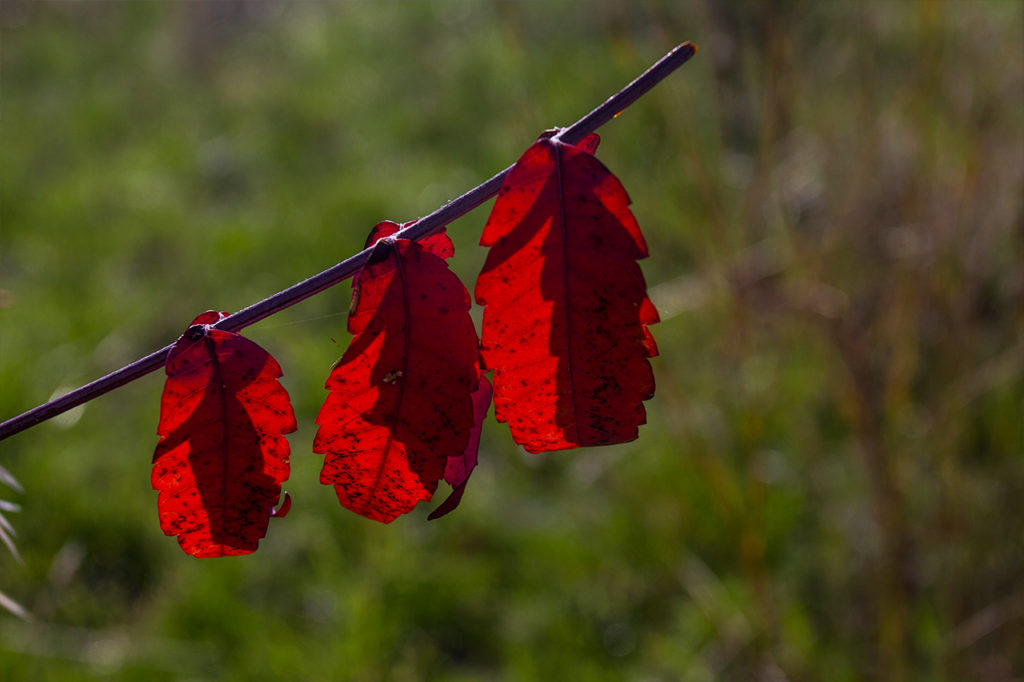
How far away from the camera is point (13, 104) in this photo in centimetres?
388

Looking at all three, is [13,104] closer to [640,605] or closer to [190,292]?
[190,292]

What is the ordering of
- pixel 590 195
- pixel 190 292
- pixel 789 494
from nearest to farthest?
1. pixel 590 195
2. pixel 789 494
3. pixel 190 292

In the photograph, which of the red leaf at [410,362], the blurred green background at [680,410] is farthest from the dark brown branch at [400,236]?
the blurred green background at [680,410]

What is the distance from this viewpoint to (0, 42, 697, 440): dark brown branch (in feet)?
1.33

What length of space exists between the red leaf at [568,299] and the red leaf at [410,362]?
0.6 inches

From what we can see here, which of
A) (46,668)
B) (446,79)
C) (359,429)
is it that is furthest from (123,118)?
(359,429)

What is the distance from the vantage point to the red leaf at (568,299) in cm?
42

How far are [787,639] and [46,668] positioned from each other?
1322 millimetres

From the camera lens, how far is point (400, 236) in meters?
0.43

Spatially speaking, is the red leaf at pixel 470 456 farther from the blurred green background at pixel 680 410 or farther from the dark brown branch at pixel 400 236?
the blurred green background at pixel 680 410

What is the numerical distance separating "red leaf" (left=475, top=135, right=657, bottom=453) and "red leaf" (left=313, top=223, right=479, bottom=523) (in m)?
0.02

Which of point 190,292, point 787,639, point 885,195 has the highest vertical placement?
point 190,292

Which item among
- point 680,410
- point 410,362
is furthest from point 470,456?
point 680,410

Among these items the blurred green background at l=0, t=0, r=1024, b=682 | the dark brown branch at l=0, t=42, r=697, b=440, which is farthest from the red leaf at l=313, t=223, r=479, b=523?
the blurred green background at l=0, t=0, r=1024, b=682
